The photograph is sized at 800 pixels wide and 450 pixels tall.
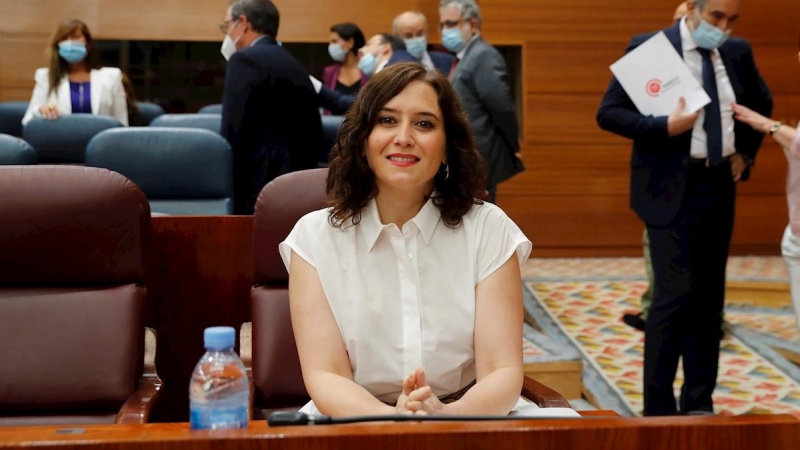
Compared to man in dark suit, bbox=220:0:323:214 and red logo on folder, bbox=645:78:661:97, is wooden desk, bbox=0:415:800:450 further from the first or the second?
man in dark suit, bbox=220:0:323:214

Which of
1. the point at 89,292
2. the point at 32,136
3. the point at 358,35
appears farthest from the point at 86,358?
the point at 358,35

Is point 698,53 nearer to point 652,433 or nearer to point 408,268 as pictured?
point 408,268

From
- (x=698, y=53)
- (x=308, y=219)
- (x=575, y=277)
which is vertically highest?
(x=698, y=53)

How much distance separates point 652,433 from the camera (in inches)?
36.9

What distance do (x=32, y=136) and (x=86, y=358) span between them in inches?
85.7

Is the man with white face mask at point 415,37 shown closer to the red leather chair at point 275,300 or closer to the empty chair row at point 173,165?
the empty chair row at point 173,165

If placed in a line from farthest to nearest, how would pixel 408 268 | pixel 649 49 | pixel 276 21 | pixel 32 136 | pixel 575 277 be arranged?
pixel 575 277, pixel 32 136, pixel 276 21, pixel 649 49, pixel 408 268

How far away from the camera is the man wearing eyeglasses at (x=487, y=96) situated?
374 centimetres

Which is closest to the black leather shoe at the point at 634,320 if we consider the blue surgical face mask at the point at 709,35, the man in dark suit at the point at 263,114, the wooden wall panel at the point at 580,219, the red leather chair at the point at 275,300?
the blue surgical face mask at the point at 709,35

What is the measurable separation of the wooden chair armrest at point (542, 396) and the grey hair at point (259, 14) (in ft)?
6.75

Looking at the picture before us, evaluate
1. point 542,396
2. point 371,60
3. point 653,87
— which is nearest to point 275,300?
point 542,396

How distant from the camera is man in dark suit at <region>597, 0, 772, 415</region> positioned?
9.10 ft

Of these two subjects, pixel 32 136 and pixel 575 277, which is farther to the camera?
pixel 575 277

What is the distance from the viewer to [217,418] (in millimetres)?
1005
